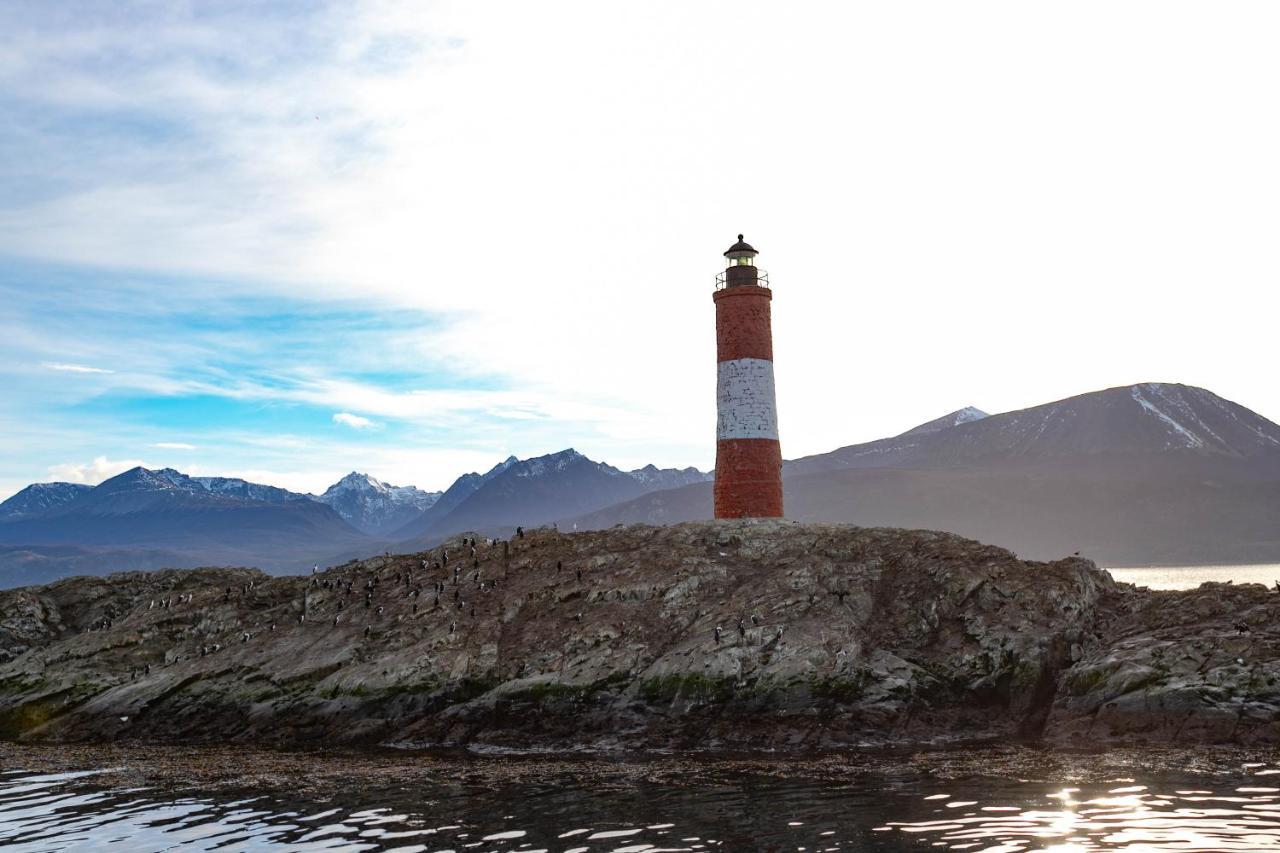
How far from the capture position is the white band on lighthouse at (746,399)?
6125cm

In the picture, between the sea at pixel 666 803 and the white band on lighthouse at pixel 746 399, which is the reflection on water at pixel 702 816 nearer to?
the sea at pixel 666 803

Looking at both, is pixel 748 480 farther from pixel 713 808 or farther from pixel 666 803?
pixel 713 808

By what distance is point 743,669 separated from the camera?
4241 cm

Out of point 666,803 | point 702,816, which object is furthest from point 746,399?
point 702,816

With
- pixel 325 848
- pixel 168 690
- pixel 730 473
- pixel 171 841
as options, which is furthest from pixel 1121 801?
pixel 168 690

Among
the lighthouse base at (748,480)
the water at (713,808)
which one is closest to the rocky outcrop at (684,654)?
the lighthouse base at (748,480)

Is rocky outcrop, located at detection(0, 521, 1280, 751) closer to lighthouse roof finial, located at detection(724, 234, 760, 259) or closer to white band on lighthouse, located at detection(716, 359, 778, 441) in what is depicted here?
white band on lighthouse, located at detection(716, 359, 778, 441)

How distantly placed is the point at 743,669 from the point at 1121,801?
17165 millimetres

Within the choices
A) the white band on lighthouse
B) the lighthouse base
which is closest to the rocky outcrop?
the lighthouse base

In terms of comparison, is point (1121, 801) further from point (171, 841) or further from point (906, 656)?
point (171, 841)

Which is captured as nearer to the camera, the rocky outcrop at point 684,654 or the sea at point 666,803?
the sea at point 666,803

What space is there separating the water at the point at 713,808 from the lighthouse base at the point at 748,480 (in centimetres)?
2605

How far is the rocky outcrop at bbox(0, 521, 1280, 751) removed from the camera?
130ft

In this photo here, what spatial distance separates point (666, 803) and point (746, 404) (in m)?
34.3
